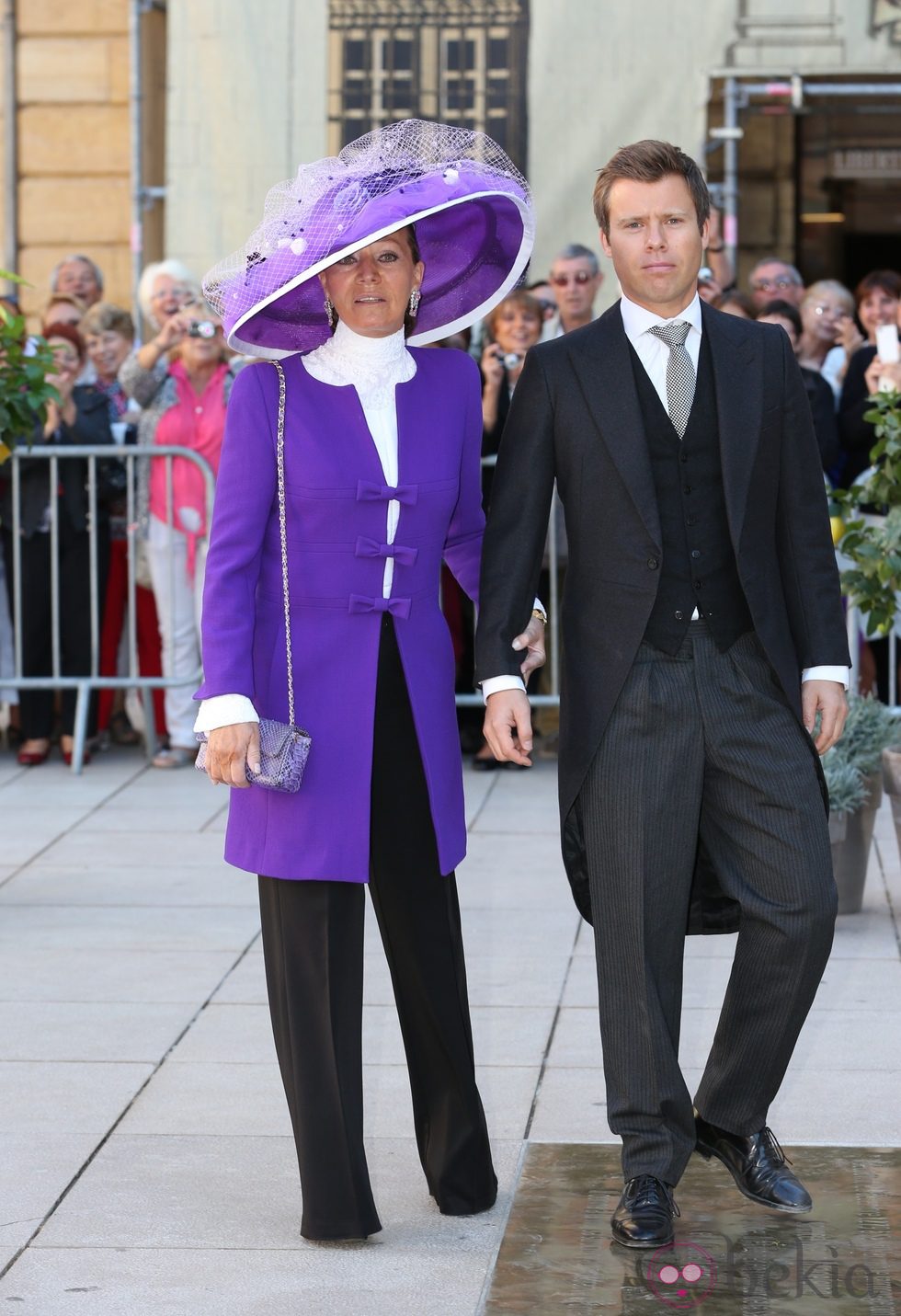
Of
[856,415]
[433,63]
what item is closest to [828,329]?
[856,415]

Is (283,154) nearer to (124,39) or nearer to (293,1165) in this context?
(124,39)

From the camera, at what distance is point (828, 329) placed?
9.62 m

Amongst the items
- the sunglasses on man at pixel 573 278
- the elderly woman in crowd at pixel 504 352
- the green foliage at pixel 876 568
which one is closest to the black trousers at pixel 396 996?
the green foliage at pixel 876 568

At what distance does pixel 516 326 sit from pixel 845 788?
326cm

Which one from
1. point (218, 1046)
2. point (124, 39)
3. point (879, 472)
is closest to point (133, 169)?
point (124, 39)

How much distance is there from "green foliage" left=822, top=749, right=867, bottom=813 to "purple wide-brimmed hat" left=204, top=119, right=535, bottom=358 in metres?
2.57

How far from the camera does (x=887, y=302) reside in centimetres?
953

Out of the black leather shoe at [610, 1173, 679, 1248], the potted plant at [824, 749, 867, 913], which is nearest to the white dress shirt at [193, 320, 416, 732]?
the black leather shoe at [610, 1173, 679, 1248]

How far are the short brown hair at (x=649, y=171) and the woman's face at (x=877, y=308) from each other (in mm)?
5604

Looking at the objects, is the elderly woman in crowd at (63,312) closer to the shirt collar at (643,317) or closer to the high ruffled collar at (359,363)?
the high ruffled collar at (359,363)

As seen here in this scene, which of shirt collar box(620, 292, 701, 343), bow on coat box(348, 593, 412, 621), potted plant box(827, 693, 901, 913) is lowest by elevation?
potted plant box(827, 693, 901, 913)

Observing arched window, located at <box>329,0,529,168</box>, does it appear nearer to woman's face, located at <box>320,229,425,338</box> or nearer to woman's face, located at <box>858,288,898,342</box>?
woman's face, located at <box>858,288,898,342</box>

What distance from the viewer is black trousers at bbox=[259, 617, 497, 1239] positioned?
4.02 meters

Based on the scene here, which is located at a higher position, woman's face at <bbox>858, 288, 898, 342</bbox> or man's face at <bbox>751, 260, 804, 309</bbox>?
man's face at <bbox>751, 260, 804, 309</bbox>
